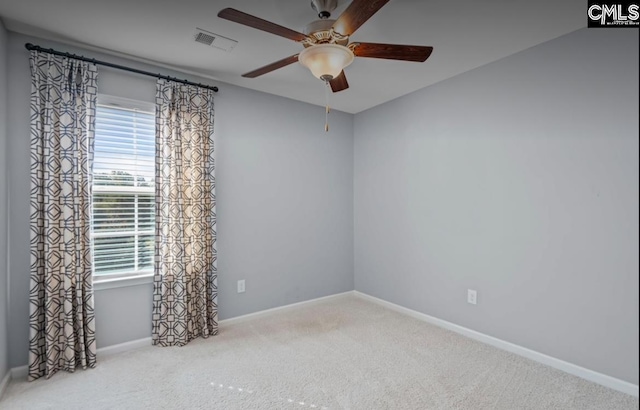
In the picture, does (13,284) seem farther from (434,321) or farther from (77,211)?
(434,321)

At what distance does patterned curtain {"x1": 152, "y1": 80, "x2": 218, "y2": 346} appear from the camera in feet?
8.66

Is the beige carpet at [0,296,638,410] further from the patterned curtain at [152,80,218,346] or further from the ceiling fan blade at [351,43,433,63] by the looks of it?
the ceiling fan blade at [351,43,433,63]

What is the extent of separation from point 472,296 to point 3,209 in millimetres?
3545

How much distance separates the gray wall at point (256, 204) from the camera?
2.19 meters

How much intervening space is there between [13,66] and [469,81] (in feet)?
11.3

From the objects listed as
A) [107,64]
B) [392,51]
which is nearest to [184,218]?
[107,64]

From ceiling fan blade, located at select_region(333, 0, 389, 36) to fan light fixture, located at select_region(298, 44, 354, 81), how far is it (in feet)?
0.31

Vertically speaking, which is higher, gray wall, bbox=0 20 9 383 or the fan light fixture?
the fan light fixture

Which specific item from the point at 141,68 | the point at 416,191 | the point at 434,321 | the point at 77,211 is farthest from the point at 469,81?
the point at 77,211

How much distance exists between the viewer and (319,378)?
7.13 feet

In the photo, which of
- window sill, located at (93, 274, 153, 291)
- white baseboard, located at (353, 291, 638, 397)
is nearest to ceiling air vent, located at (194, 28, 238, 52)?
window sill, located at (93, 274, 153, 291)

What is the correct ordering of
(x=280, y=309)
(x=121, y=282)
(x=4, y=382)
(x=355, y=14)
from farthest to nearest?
(x=280, y=309)
(x=121, y=282)
(x=4, y=382)
(x=355, y=14)

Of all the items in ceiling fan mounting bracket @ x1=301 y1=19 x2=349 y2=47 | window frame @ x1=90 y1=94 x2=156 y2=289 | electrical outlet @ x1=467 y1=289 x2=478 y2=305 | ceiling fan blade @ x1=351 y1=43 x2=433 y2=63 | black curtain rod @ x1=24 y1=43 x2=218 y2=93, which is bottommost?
electrical outlet @ x1=467 y1=289 x2=478 y2=305

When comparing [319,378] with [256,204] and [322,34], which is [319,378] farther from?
[322,34]
